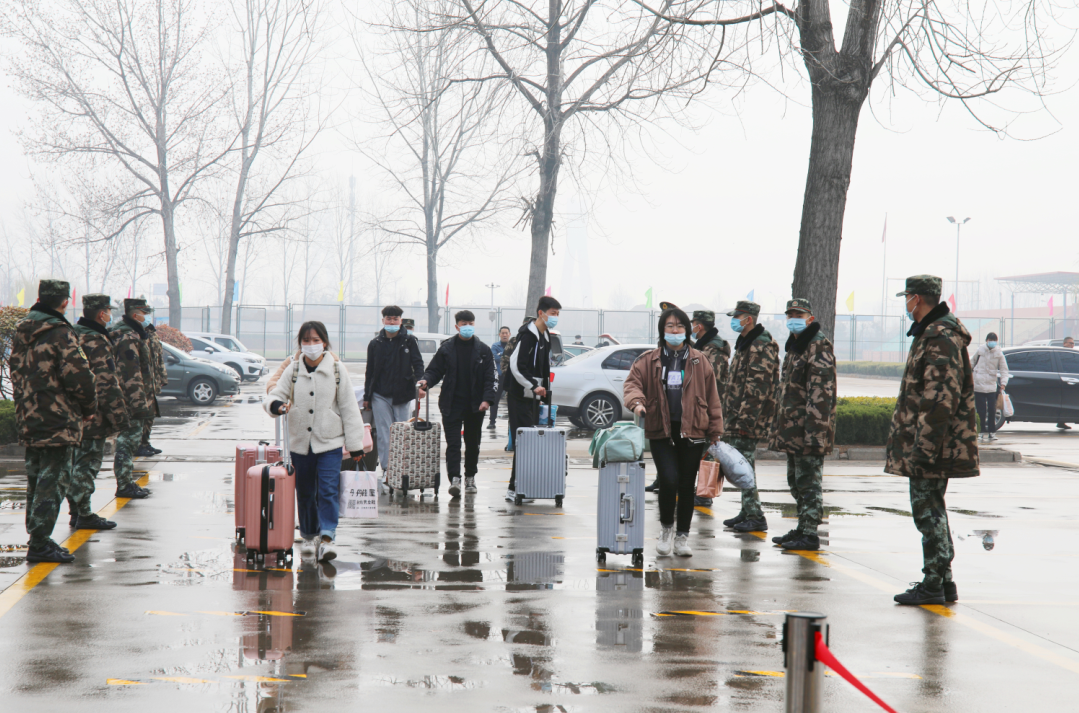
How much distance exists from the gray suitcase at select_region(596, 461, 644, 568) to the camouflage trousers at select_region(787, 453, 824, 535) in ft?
4.79

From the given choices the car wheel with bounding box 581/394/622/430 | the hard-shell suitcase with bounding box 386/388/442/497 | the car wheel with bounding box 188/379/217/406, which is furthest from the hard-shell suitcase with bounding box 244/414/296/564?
the car wheel with bounding box 188/379/217/406

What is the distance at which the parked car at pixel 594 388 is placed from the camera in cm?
1686

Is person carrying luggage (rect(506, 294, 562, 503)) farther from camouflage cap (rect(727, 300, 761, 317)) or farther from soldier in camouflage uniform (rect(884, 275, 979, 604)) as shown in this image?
soldier in camouflage uniform (rect(884, 275, 979, 604))

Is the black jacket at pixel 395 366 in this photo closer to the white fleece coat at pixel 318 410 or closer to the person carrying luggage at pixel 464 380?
the person carrying luggage at pixel 464 380

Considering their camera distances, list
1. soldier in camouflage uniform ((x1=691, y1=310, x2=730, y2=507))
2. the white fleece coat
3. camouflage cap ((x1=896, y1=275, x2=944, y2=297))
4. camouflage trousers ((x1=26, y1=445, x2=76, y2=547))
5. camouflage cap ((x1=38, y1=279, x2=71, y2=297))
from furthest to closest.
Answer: soldier in camouflage uniform ((x1=691, y1=310, x2=730, y2=507)), the white fleece coat, camouflage cap ((x1=38, y1=279, x2=71, y2=297)), camouflage trousers ((x1=26, y1=445, x2=76, y2=547)), camouflage cap ((x1=896, y1=275, x2=944, y2=297))

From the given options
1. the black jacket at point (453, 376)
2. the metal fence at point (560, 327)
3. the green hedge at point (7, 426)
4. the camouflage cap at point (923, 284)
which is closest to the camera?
the camouflage cap at point (923, 284)

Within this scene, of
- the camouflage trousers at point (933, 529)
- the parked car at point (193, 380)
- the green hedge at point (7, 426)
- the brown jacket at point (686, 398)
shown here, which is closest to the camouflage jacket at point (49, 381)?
the brown jacket at point (686, 398)

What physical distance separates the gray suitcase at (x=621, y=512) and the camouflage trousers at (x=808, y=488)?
4.79 ft

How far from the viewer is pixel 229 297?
133 feet

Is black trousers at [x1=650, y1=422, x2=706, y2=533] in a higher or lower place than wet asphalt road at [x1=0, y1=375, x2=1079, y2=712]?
higher

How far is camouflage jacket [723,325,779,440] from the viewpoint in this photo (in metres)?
8.65

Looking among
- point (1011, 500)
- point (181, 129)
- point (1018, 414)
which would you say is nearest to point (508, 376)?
point (1011, 500)

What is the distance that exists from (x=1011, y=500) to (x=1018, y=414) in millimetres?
9470

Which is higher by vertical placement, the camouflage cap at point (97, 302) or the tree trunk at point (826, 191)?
the tree trunk at point (826, 191)
